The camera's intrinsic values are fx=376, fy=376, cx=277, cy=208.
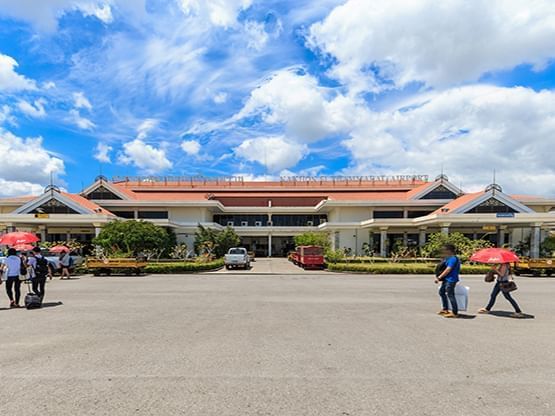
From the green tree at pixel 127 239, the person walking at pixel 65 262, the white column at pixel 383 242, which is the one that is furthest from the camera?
the white column at pixel 383 242

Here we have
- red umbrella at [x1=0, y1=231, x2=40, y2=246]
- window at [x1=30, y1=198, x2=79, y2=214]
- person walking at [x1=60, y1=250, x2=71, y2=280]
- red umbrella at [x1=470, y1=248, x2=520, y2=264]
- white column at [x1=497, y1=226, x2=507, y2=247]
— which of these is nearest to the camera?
red umbrella at [x1=470, y1=248, x2=520, y2=264]

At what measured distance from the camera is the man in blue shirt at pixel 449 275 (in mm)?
8891

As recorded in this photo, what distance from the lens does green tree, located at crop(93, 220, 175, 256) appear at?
88.8 ft

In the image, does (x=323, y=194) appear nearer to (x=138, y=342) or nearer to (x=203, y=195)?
(x=203, y=195)

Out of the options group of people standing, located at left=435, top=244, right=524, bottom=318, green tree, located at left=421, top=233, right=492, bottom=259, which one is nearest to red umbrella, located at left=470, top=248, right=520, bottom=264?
group of people standing, located at left=435, top=244, right=524, bottom=318

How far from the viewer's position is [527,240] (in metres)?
39.2

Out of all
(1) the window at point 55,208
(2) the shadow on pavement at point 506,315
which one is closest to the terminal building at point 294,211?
(1) the window at point 55,208

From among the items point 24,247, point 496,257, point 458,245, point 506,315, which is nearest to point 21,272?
point 24,247

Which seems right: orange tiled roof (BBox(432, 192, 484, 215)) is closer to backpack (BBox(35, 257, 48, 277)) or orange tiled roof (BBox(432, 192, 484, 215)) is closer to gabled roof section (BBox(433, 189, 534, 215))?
gabled roof section (BBox(433, 189, 534, 215))

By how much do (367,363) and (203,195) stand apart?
43.9 metres

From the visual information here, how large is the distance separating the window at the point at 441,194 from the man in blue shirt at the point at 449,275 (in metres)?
35.5

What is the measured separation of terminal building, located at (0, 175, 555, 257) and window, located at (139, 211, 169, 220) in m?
0.11

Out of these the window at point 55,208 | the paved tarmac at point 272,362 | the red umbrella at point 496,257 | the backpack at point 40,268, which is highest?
the window at point 55,208

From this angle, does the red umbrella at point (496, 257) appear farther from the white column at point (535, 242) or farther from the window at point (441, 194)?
the window at point (441, 194)
